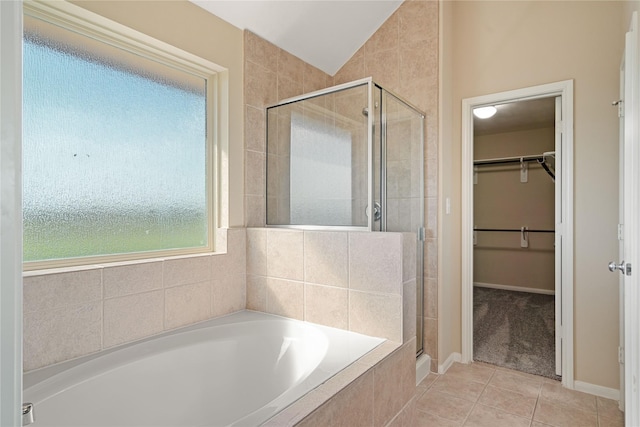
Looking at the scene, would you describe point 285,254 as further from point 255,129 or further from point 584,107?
point 584,107

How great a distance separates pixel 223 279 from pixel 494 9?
8.93 ft

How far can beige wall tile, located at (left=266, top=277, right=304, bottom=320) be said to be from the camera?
83.2 inches

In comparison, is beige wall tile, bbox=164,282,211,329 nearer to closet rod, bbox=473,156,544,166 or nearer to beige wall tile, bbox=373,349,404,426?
beige wall tile, bbox=373,349,404,426

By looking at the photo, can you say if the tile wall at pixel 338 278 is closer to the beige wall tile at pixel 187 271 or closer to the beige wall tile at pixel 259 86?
the beige wall tile at pixel 187 271

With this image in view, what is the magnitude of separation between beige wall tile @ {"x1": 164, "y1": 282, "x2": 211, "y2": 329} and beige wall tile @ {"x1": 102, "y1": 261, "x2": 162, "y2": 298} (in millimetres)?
106

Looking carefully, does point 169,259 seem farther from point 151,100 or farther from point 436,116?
point 436,116

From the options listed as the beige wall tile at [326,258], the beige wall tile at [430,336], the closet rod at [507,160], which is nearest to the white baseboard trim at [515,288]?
the closet rod at [507,160]

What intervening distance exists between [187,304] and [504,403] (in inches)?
78.1

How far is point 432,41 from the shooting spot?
2668mm

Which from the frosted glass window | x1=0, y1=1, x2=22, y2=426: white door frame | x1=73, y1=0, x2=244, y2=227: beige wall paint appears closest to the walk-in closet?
x1=73, y1=0, x2=244, y2=227: beige wall paint

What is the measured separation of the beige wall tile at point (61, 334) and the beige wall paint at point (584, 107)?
84.8 inches

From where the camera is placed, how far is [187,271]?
2.01 metres

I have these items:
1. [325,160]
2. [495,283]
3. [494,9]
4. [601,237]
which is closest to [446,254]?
[601,237]

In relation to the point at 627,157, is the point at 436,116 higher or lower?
→ higher
